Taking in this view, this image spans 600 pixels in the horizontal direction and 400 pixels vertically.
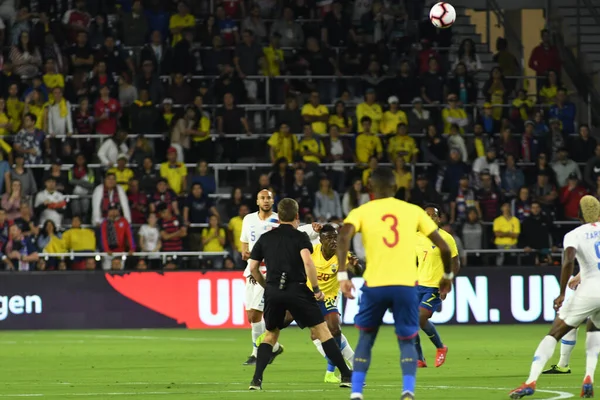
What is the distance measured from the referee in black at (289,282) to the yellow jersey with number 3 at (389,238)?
2.28 m

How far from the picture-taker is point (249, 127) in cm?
2983

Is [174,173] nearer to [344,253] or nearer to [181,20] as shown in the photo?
[181,20]

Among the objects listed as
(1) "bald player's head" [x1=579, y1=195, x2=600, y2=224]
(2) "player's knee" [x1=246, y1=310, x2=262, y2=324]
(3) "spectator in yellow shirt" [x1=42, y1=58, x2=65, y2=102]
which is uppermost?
(3) "spectator in yellow shirt" [x1=42, y1=58, x2=65, y2=102]

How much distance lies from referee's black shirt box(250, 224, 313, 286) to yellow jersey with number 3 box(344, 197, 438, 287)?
2.36m

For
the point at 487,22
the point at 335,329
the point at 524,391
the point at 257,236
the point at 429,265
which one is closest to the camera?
the point at 524,391

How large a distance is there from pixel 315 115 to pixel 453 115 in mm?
3556

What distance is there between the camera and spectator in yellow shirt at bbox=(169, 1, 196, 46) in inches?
1217

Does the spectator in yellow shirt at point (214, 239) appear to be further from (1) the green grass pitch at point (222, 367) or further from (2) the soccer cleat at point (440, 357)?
(2) the soccer cleat at point (440, 357)

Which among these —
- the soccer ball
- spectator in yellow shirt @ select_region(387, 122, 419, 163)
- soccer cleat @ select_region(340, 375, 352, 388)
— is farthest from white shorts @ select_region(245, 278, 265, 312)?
spectator in yellow shirt @ select_region(387, 122, 419, 163)

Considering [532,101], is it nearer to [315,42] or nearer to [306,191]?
[315,42]

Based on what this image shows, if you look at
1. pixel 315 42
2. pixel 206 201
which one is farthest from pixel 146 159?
pixel 315 42

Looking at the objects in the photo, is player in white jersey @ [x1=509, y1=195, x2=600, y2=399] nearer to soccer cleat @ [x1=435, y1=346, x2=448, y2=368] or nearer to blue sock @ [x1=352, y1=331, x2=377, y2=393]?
blue sock @ [x1=352, y1=331, x2=377, y2=393]

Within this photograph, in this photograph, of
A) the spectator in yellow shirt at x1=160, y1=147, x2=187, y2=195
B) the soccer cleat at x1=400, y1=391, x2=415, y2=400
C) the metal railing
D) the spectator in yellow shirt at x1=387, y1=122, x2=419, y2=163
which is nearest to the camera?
the soccer cleat at x1=400, y1=391, x2=415, y2=400

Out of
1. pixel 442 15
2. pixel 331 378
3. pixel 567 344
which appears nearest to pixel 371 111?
pixel 442 15
